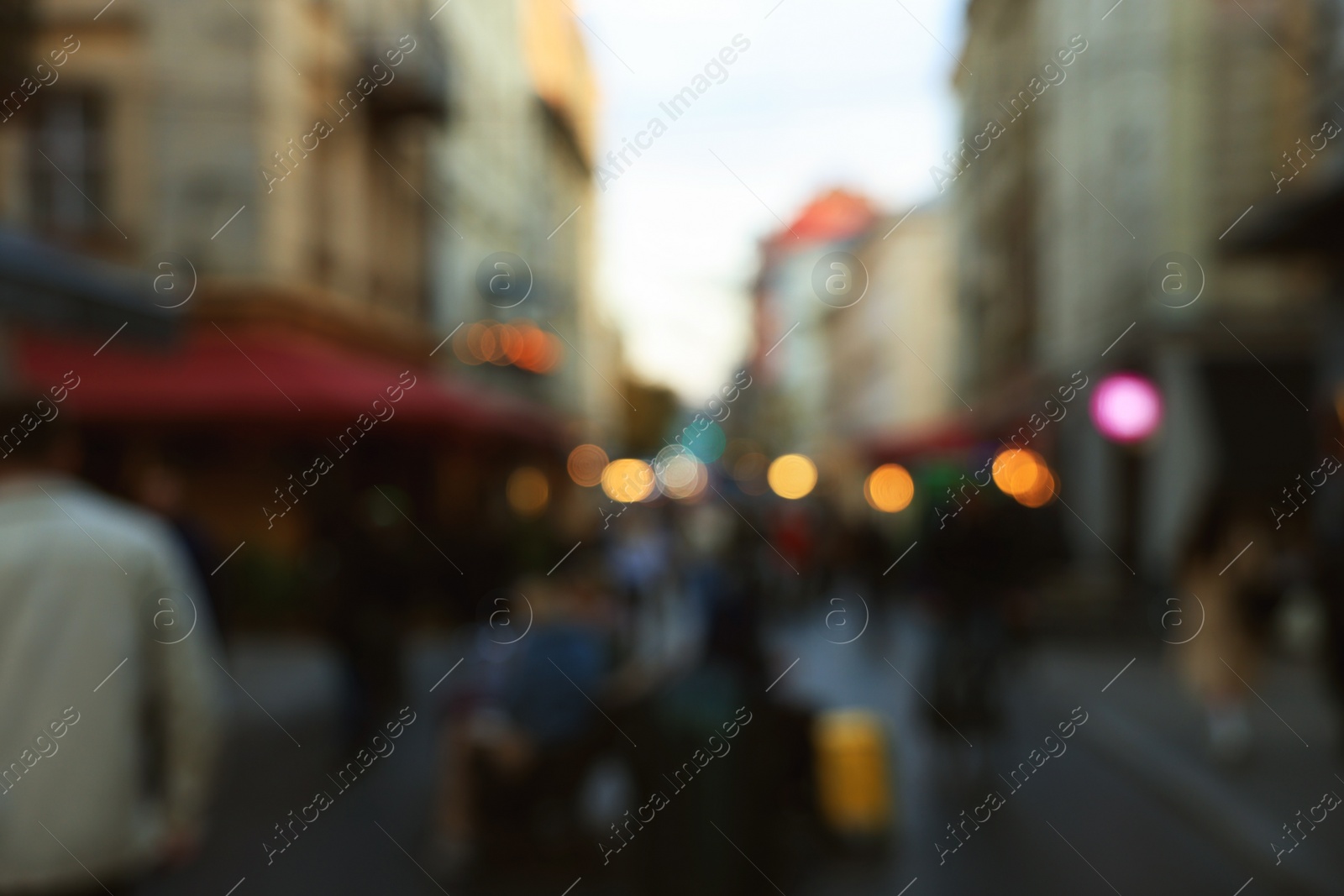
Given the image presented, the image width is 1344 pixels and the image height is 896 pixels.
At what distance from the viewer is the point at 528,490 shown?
3469cm

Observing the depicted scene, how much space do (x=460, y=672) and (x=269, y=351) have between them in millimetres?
5046

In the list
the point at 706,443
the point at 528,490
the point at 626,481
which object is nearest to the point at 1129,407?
the point at 528,490

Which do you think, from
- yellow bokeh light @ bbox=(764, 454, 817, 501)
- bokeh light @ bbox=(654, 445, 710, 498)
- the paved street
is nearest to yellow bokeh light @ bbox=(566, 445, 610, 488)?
yellow bokeh light @ bbox=(764, 454, 817, 501)

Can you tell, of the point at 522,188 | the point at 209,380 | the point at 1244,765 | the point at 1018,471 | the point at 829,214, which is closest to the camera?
the point at 1244,765

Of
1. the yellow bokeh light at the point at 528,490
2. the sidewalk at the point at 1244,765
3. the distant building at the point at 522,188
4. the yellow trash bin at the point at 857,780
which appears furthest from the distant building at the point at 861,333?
the yellow trash bin at the point at 857,780

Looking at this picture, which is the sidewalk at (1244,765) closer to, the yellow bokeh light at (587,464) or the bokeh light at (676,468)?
the yellow bokeh light at (587,464)

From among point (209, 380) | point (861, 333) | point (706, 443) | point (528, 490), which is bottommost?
point (861, 333)

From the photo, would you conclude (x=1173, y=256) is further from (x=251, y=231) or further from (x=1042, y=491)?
(x=251, y=231)

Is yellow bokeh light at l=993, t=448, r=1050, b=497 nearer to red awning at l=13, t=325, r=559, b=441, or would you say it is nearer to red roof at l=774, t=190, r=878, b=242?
red awning at l=13, t=325, r=559, b=441

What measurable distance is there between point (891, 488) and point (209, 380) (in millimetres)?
26464

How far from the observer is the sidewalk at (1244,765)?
636cm

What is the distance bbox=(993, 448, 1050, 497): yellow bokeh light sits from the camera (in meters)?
18.5

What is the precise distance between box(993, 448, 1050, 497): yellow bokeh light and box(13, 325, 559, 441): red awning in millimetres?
7921

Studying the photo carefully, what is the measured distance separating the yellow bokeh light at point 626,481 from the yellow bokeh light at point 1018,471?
52.0 ft
